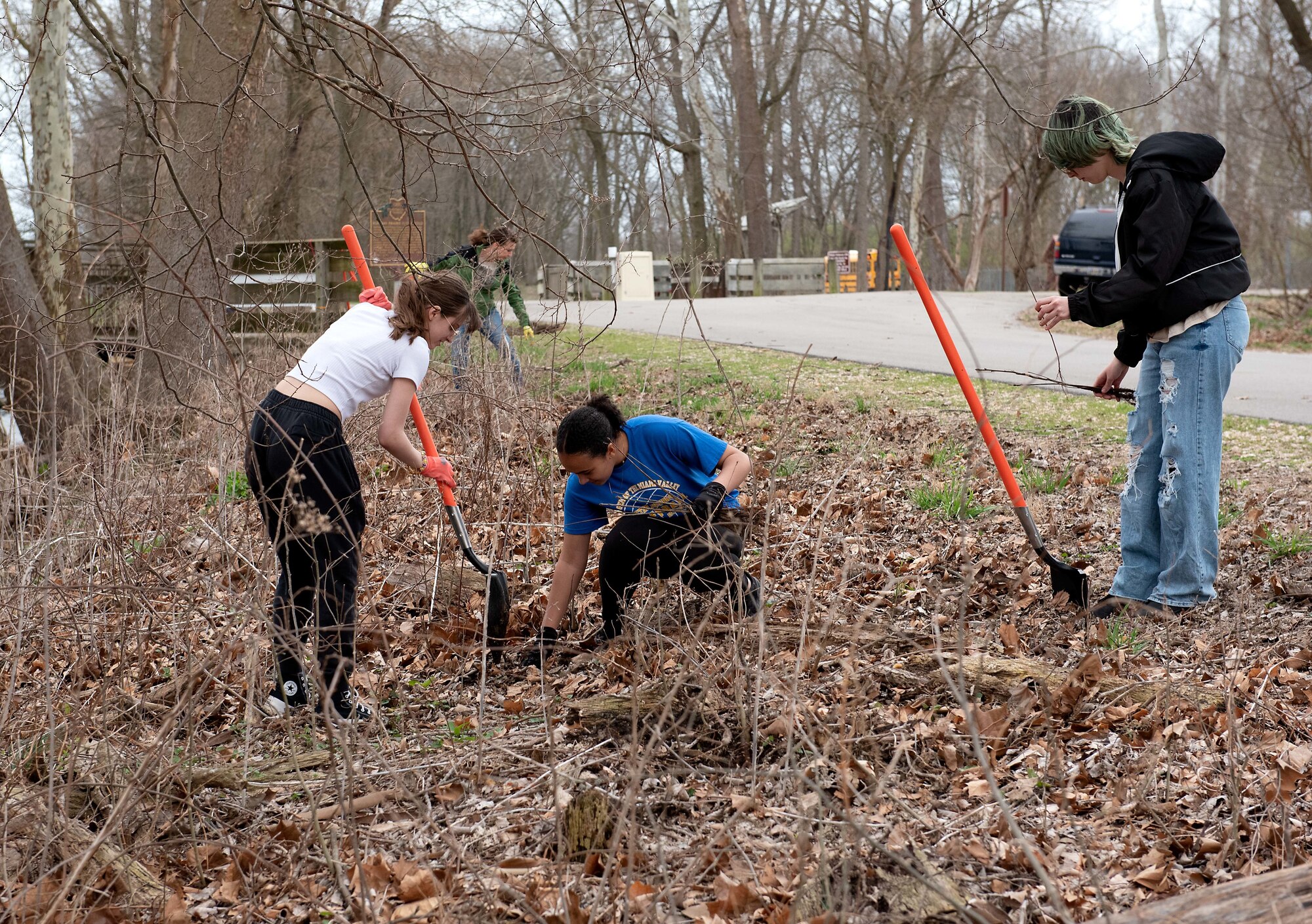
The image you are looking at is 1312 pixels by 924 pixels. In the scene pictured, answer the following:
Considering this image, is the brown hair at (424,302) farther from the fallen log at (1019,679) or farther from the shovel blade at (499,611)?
the fallen log at (1019,679)

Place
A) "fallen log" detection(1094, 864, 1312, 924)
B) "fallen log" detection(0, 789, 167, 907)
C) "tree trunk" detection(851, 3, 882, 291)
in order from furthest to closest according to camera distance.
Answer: "tree trunk" detection(851, 3, 882, 291) < "fallen log" detection(0, 789, 167, 907) < "fallen log" detection(1094, 864, 1312, 924)

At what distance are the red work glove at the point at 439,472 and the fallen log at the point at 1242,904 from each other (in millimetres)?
3112

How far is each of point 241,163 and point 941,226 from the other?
24563mm

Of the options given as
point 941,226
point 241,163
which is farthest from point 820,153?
point 241,163

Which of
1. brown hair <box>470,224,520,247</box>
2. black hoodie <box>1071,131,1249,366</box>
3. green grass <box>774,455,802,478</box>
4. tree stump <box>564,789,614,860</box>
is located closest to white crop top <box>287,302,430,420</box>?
tree stump <box>564,789,614,860</box>

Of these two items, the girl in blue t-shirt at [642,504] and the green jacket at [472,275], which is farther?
the green jacket at [472,275]

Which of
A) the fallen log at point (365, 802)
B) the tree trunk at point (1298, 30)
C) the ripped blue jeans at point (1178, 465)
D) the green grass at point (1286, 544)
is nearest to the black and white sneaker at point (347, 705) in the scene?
the fallen log at point (365, 802)

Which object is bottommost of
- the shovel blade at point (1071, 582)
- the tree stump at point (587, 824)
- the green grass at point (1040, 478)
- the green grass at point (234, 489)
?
the tree stump at point (587, 824)

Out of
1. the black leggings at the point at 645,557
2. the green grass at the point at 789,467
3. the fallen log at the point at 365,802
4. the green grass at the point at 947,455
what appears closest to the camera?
the fallen log at the point at 365,802

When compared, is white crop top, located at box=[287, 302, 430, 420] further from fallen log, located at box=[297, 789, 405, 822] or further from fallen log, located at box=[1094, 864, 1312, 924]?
fallen log, located at box=[1094, 864, 1312, 924]

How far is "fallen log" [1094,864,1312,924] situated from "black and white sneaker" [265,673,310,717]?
282cm

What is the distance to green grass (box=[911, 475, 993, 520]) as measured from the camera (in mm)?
5660

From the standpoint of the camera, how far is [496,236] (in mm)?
6781

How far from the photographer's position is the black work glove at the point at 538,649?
4.29 meters
